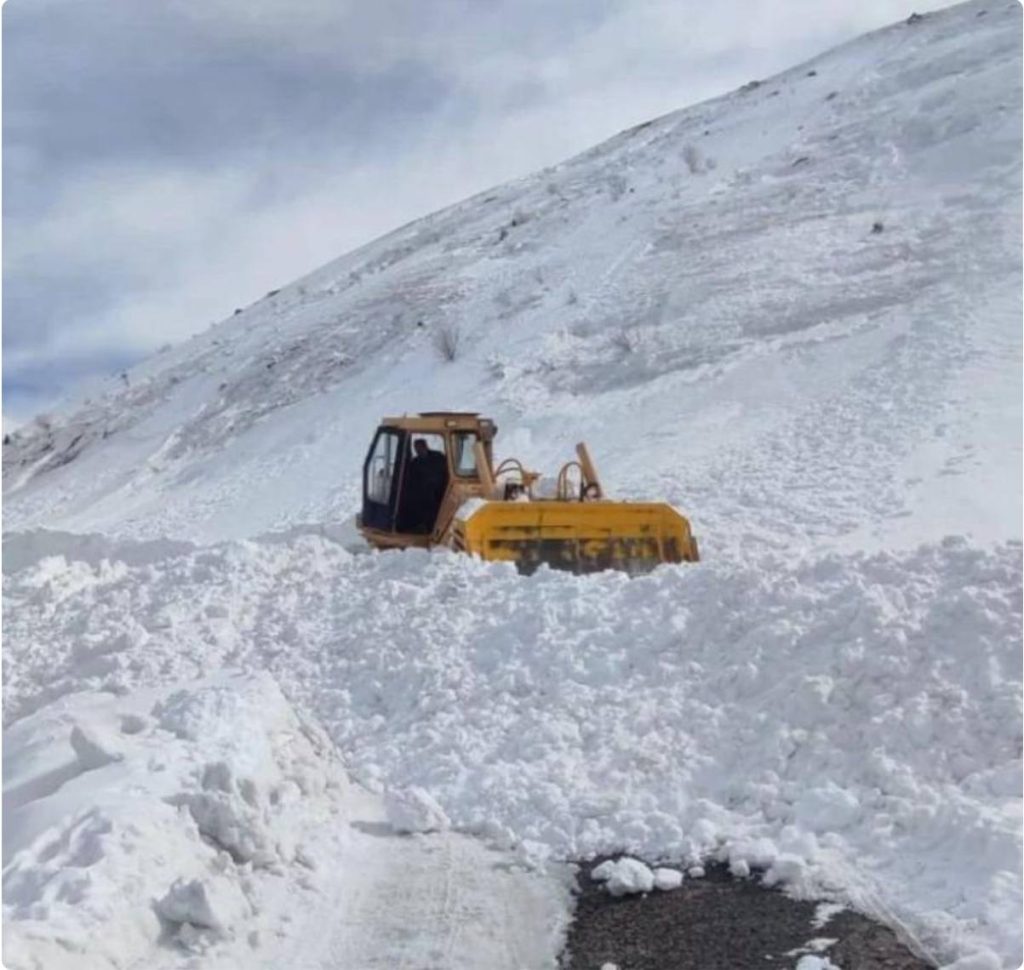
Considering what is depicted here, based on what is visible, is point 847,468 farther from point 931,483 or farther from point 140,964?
point 140,964

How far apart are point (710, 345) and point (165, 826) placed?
17533 mm

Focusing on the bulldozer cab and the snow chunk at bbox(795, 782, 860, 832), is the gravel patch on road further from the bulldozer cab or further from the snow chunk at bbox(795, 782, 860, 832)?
the bulldozer cab

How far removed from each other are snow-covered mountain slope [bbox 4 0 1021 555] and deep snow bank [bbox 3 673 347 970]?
24.6 ft

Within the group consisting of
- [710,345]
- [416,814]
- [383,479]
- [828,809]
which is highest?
[383,479]

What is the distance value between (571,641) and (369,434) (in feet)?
48.8

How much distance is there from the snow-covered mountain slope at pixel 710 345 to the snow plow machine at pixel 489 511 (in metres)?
1.81

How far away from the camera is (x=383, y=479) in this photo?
14477 mm

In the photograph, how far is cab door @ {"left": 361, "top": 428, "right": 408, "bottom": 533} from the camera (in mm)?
14227

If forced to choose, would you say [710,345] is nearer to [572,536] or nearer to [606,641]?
[572,536]

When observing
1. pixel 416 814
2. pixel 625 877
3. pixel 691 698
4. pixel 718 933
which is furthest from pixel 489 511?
pixel 718 933

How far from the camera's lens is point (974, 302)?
20.5m

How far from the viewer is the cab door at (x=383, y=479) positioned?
14227mm

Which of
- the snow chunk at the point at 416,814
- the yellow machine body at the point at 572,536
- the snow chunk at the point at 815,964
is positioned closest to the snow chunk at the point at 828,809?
the snow chunk at the point at 815,964

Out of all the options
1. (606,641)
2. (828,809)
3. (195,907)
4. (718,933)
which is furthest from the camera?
(606,641)
